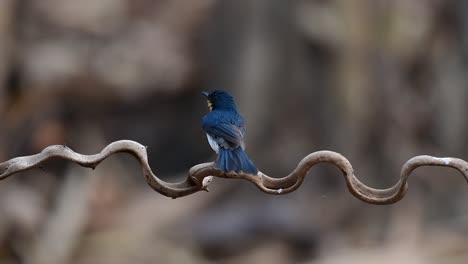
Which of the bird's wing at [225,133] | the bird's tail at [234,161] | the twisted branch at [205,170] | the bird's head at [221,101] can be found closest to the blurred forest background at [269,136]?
the bird's head at [221,101]

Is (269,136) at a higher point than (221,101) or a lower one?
lower

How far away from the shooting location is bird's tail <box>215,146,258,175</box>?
3104 mm

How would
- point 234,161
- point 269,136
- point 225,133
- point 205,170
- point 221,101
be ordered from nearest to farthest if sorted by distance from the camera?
point 205,170 → point 234,161 → point 225,133 → point 221,101 → point 269,136

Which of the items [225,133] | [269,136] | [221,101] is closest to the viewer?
[225,133]

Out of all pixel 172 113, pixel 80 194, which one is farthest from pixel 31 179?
pixel 172 113

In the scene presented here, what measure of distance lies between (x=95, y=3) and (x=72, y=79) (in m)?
1.67

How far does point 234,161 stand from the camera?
337 cm

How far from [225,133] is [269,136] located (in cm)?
399

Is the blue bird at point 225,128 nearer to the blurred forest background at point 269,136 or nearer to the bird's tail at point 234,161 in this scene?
the bird's tail at point 234,161

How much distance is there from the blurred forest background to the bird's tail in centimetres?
316

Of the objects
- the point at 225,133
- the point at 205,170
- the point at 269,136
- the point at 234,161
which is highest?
the point at 205,170

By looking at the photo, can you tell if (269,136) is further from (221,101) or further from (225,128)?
(225,128)

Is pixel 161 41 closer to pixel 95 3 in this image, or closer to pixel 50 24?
pixel 95 3

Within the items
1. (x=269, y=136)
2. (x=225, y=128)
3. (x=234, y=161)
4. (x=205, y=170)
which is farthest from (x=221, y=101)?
(x=269, y=136)
